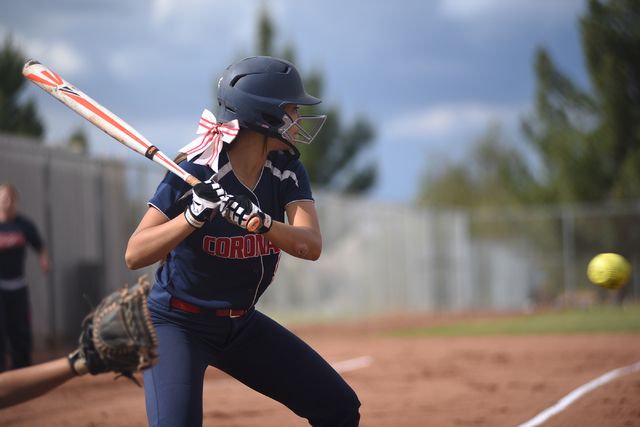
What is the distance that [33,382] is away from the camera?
255cm

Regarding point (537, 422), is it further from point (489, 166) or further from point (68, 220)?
point (489, 166)

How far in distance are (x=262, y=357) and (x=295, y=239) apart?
68cm

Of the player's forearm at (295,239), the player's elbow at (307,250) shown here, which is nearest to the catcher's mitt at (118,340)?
the player's forearm at (295,239)

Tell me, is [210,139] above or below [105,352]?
above

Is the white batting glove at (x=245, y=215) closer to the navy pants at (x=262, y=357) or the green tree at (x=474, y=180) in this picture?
the navy pants at (x=262, y=357)

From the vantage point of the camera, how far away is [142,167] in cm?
1295

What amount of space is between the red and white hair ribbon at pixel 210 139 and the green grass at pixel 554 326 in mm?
11787

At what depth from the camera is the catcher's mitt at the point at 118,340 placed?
2506 mm

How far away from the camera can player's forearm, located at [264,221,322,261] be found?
2.89m

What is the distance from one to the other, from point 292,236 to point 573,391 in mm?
4847

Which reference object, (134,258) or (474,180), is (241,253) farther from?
(474,180)

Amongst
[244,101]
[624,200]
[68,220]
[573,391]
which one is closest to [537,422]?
[573,391]

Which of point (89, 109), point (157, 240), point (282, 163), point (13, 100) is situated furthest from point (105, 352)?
point (13, 100)

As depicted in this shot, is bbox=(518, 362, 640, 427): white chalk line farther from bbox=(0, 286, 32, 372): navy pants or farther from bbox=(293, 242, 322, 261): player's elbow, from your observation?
bbox=(0, 286, 32, 372): navy pants
